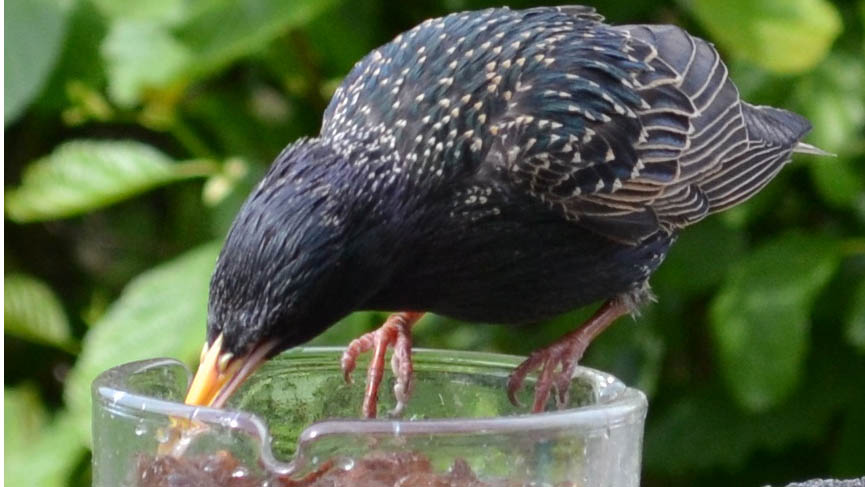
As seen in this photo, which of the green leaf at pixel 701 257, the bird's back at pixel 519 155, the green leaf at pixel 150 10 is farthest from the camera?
the green leaf at pixel 701 257

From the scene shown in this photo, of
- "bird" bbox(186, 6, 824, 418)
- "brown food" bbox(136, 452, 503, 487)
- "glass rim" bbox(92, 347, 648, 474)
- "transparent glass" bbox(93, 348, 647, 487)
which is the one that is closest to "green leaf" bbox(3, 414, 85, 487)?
"bird" bbox(186, 6, 824, 418)

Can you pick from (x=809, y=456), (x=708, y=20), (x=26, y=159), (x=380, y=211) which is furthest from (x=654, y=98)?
(x=26, y=159)

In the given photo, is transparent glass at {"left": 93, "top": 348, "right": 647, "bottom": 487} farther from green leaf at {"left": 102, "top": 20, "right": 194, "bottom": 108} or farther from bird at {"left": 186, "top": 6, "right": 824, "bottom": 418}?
green leaf at {"left": 102, "top": 20, "right": 194, "bottom": 108}

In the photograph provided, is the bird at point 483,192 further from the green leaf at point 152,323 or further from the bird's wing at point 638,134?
the green leaf at point 152,323

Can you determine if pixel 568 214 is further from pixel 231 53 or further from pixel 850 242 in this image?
pixel 850 242

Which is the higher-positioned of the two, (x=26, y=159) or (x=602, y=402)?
(x=602, y=402)

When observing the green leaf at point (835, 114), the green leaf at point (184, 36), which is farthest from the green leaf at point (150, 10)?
the green leaf at point (835, 114)

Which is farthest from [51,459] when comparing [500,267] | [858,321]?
[858,321]
